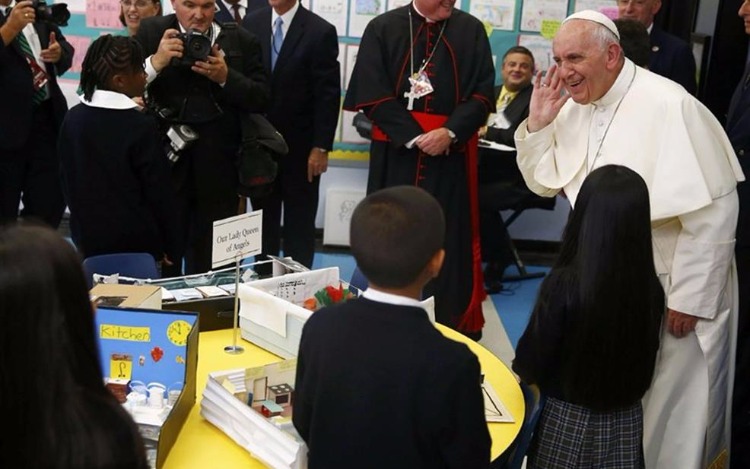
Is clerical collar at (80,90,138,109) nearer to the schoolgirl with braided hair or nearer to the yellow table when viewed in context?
the schoolgirl with braided hair

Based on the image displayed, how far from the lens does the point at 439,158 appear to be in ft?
13.4

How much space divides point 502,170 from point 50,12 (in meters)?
2.78

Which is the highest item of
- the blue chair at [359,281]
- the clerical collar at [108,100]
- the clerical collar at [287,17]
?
the clerical collar at [287,17]

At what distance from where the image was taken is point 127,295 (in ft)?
7.73

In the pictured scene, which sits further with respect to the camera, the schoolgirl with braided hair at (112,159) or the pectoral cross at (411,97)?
the pectoral cross at (411,97)

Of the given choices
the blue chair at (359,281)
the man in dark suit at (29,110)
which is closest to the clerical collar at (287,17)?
the man in dark suit at (29,110)

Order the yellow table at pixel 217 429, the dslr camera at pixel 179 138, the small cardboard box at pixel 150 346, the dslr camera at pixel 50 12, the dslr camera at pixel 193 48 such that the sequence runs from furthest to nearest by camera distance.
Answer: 1. the dslr camera at pixel 50 12
2. the dslr camera at pixel 179 138
3. the dslr camera at pixel 193 48
4. the small cardboard box at pixel 150 346
5. the yellow table at pixel 217 429

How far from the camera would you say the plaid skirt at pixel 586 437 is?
7.55 feet

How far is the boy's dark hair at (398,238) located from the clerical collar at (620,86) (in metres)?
1.52

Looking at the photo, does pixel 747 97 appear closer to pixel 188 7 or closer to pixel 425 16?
pixel 425 16

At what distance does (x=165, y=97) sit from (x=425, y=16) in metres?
1.24

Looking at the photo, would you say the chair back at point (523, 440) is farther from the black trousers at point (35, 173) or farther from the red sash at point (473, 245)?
the black trousers at point (35, 173)

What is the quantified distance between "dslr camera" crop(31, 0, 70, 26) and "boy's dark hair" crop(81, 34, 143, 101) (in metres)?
1.33

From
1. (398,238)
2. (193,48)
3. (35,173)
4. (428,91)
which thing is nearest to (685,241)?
(398,238)
